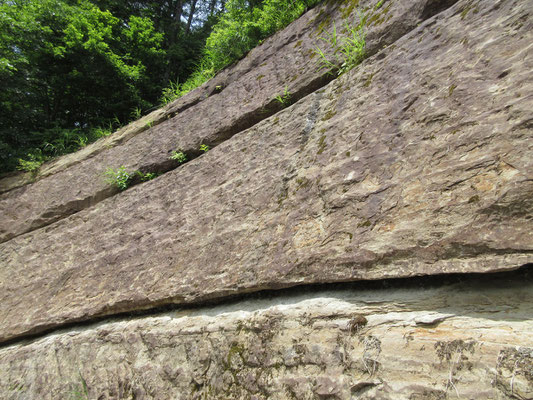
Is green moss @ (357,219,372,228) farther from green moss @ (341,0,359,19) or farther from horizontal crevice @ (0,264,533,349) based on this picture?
green moss @ (341,0,359,19)

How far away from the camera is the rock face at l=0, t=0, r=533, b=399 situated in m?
1.26

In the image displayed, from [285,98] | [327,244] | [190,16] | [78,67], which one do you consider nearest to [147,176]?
[285,98]

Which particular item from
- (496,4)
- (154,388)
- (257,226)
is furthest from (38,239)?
(496,4)

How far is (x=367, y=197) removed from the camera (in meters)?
1.79

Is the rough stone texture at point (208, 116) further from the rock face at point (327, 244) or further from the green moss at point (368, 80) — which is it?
the green moss at point (368, 80)

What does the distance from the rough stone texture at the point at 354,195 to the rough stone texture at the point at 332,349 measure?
0.13m

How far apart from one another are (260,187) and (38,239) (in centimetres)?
320

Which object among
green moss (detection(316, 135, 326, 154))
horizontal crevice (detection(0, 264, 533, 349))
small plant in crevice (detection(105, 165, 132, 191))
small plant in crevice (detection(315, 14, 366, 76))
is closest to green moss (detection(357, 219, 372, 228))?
horizontal crevice (detection(0, 264, 533, 349))

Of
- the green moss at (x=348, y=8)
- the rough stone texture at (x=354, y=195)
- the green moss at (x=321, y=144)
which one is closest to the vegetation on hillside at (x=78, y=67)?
the green moss at (x=348, y=8)

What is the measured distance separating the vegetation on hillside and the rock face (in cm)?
176

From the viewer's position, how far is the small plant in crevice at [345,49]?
2.71 m

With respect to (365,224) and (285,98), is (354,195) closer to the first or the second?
(365,224)

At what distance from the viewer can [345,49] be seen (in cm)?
290

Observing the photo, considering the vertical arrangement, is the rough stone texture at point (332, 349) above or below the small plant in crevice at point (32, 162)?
below
